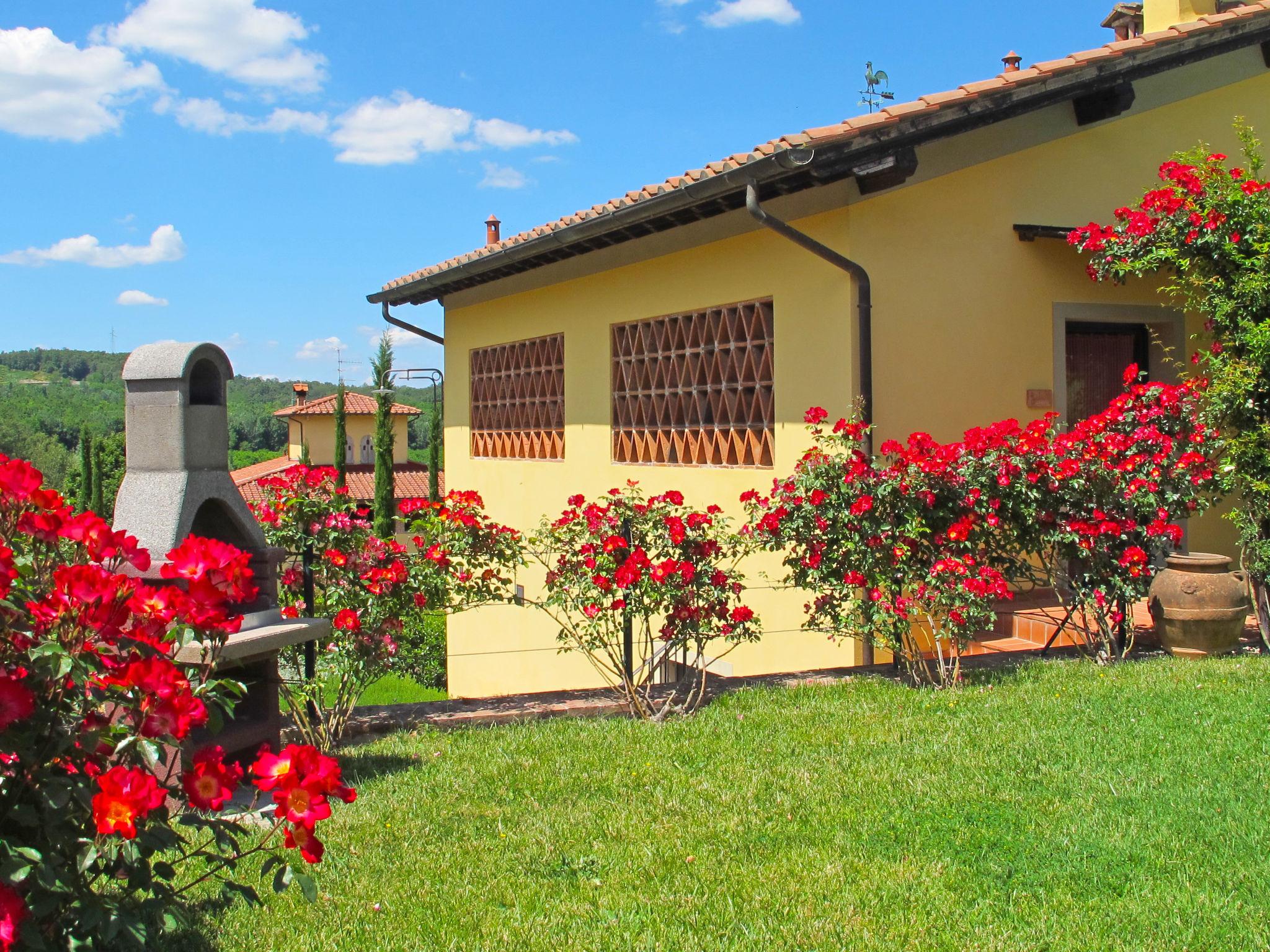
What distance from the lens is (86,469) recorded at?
43.6 m

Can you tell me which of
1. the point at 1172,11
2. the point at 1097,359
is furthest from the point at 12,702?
the point at 1172,11

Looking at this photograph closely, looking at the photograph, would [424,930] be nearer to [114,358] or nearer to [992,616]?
[992,616]

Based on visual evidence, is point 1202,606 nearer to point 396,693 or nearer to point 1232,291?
point 1232,291

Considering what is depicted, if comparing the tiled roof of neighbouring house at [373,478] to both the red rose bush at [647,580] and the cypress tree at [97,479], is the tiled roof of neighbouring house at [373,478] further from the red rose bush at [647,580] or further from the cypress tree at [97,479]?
the red rose bush at [647,580]

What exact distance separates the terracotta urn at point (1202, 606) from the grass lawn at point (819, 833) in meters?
1.03

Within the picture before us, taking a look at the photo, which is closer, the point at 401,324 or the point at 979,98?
the point at 979,98

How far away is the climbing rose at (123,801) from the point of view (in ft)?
6.80

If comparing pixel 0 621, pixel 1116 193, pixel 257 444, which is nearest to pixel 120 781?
pixel 0 621

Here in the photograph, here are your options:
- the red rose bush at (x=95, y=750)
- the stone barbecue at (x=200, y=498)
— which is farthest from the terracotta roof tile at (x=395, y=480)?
the red rose bush at (x=95, y=750)

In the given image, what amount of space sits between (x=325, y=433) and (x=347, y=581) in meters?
47.4

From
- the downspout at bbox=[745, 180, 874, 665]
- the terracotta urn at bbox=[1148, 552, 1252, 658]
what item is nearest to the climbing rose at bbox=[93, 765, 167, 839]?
the downspout at bbox=[745, 180, 874, 665]

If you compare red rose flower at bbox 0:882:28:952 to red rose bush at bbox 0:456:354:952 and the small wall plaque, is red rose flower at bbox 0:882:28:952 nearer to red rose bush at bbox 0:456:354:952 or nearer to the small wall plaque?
red rose bush at bbox 0:456:354:952

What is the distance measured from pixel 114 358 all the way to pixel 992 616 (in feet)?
296

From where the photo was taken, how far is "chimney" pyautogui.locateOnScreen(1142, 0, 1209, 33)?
9867 mm
